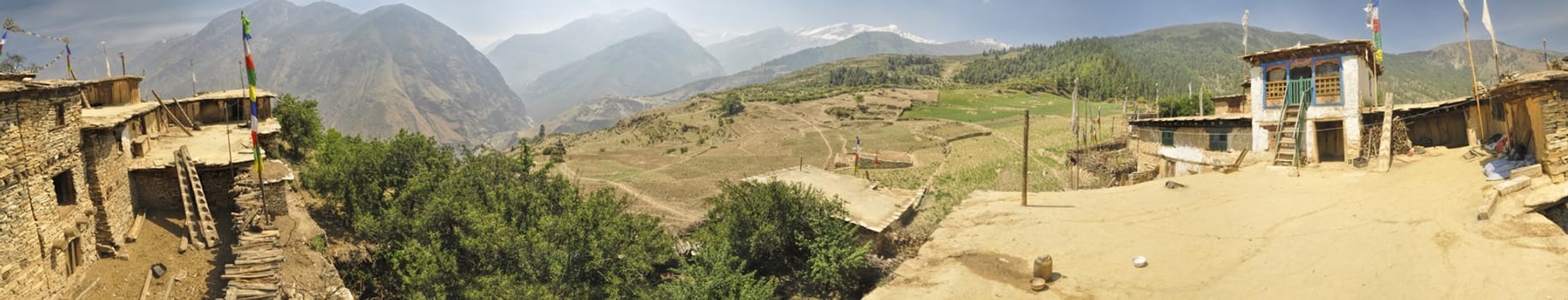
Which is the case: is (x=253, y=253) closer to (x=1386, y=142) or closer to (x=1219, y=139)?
(x=1386, y=142)

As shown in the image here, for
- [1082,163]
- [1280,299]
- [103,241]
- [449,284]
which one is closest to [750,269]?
[449,284]

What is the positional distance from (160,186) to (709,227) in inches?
563

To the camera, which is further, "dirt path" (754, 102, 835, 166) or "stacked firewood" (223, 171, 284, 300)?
"dirt path" (754, 102, 835, 166)

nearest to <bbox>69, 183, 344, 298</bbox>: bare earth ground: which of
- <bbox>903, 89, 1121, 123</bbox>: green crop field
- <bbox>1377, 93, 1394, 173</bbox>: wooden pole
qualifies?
<bbox>1377, 93, 1394, 173</bbox>: wooden pole

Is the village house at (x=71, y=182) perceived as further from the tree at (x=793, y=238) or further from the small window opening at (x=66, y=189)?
the tree at (x=793, y=238)

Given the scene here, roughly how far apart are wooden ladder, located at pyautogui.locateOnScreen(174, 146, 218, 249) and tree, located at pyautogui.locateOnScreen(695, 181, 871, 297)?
12.0m

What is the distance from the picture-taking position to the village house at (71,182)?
10391 millimetres

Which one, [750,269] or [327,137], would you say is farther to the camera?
[327,137]

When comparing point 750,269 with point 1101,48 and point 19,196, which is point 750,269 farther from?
point 1101,48

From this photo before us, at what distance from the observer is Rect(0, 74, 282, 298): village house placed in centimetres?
1039

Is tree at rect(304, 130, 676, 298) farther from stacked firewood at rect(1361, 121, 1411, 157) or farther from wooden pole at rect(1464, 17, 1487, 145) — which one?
stacked firewood at rect(1361, 121, 1411, 157)

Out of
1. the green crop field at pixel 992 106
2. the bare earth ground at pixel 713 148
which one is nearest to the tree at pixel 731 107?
the bare earth ground at pixel 713 148

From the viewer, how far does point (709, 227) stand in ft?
70.8

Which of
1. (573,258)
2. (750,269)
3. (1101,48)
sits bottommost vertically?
(750,269)
